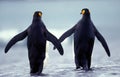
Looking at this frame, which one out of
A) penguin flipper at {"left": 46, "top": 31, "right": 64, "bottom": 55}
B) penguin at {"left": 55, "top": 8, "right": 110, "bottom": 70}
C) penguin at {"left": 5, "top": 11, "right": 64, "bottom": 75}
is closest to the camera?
penguin at {"left": 5, "top": 11, "right": 64, "bottom": 75}

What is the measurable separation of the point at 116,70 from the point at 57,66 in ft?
5.78

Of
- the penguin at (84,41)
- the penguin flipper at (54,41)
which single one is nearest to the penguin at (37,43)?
the penguin flipper at (54,41)

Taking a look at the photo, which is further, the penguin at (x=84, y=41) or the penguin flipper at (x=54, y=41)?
the penguin at (x=84, y=41)

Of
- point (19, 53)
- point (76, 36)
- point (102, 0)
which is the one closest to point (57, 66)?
point (76, 36)

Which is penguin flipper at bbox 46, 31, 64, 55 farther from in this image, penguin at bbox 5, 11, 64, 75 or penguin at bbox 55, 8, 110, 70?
penguin at bbox 55, 8, 110, 70

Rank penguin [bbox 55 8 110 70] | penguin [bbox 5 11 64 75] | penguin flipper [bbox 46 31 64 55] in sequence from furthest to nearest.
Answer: penguin [bbox 55 8 110 70] → penguin flipper [bbox 46 31 64 55] → penguin [bbox 5 11 64 75]

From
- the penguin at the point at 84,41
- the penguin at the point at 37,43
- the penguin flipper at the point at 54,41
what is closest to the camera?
the penguin at the point at 37,43

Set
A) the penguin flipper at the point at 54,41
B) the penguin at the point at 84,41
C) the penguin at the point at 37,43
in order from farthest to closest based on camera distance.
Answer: the penguin at the point at 84,41, the penguin flipper at the point at 54,41, the penguin at the point at 37,43

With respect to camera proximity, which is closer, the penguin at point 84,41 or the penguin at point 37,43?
the penguin at point 37,43

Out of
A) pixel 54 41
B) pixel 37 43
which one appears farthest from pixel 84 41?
pixel 37 43

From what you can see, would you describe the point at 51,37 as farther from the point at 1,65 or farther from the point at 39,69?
the point at 1,65

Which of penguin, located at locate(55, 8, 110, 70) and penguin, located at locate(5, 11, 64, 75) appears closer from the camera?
penguin, located at locate(5, 11, 64, 75)

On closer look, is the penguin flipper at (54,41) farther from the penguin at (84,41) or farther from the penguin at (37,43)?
the penguin at (84,41)

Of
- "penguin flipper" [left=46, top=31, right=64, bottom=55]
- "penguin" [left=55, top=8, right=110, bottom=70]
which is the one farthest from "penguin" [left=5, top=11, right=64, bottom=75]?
"penguin" [left=55, top=8, right=110, bottom=70]
